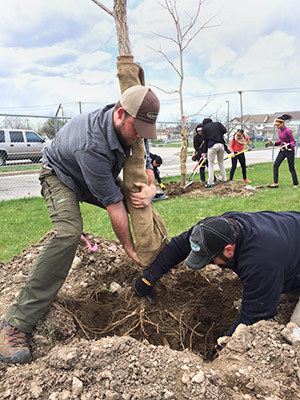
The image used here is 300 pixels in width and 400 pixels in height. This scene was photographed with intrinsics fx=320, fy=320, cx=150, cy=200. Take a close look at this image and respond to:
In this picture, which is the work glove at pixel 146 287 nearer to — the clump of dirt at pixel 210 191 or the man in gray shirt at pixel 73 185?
the man in gray shirt at pixel 73 185

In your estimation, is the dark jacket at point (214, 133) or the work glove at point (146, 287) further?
the dark jacket at point (214, 133)

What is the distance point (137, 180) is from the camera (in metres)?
2.88

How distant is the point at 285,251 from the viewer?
2.17 meters

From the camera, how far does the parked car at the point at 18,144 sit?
12586 millimetres

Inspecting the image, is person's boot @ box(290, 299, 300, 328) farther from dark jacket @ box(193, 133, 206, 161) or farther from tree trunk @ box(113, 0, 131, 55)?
dark jacket @ box(193, 133, 206, 161)

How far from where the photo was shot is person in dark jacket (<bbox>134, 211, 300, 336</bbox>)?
2.09m

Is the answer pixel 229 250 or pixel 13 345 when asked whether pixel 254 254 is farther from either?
pixel 13 345

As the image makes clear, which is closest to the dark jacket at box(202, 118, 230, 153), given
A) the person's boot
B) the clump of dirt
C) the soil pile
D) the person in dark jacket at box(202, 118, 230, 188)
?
the person in dark jacket at box(202, 118, 230, 188)

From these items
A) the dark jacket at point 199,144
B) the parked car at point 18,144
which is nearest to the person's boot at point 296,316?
the dark jacket at point 199,144

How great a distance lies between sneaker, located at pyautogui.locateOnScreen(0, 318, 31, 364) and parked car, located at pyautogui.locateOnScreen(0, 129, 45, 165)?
10.8 m

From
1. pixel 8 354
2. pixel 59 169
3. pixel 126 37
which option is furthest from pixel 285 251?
pixel 126 37

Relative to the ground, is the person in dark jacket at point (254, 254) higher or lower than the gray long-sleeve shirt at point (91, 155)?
lower

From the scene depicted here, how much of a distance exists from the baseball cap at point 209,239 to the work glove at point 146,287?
68cm

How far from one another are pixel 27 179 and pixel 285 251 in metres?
11.3
